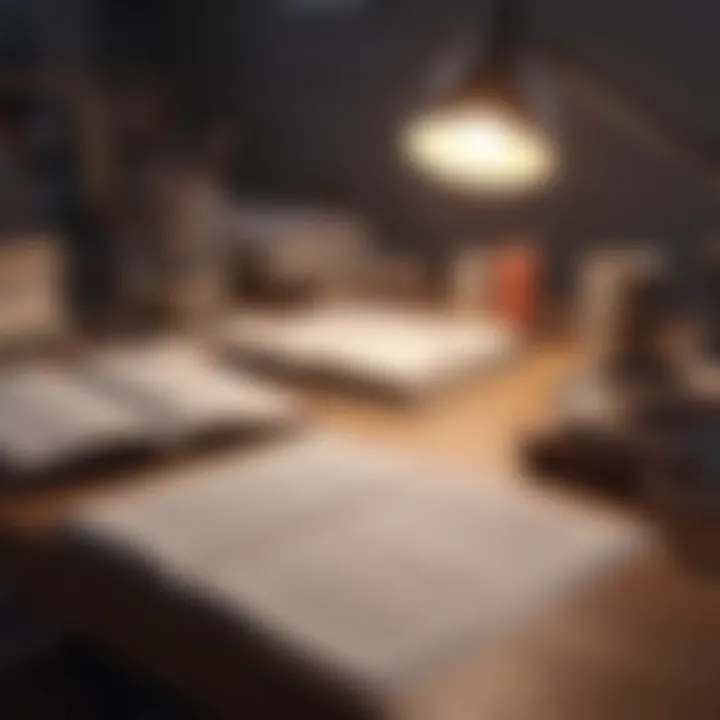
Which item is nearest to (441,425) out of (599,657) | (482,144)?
(482,144)

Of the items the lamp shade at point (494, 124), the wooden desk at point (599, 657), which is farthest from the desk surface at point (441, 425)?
the lamp shade at point (494, 124)

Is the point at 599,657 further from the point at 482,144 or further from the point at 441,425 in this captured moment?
the point at 482,144

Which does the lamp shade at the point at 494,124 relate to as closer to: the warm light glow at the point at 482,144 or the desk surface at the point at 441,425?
the warm light glow at the point at 482,144

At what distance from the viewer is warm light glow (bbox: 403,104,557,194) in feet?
4.14

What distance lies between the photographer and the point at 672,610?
94cm

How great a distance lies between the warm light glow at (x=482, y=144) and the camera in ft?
4.14

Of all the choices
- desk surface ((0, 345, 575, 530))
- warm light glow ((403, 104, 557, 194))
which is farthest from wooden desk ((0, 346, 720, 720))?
warm light glow ((403, 104, 557, 194))

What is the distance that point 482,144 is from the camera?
1343mm

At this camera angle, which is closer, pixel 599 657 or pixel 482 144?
pixel 599 657

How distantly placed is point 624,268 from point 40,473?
776mm

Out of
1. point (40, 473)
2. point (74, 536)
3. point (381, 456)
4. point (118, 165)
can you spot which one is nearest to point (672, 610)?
point (381, 456)

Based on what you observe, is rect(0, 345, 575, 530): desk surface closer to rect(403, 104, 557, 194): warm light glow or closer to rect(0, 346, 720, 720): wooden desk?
rect(0, 346, 720, 720): wooden desk

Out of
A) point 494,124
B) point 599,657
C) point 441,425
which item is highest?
point 494,124

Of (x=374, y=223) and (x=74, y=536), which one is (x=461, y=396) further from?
(x=374, y=223)
